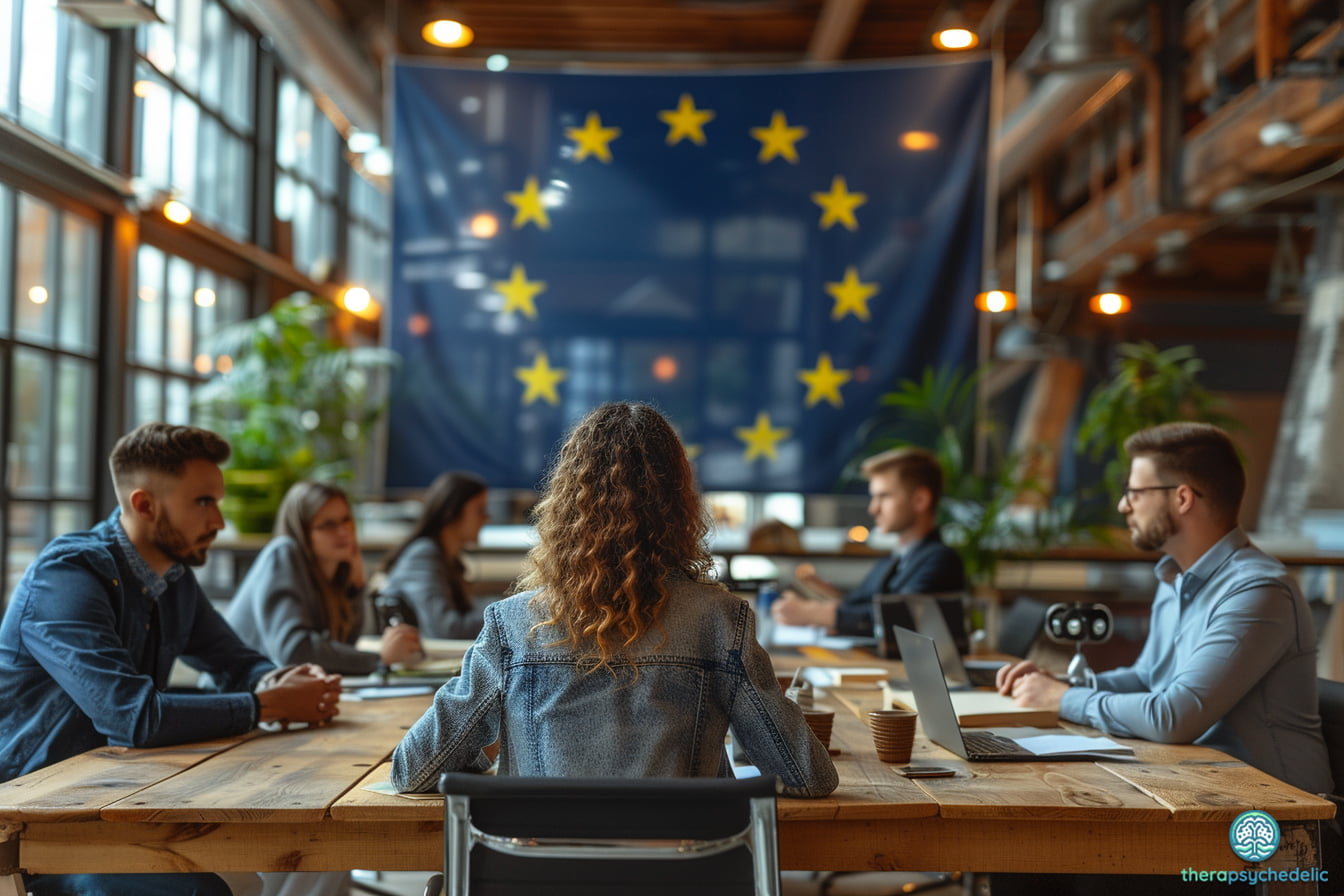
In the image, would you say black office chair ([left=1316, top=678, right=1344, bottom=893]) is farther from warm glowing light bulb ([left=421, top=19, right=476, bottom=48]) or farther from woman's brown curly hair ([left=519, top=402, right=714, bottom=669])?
warm glowing light bulb ([left=421, top=19, right=476, bottom=48])

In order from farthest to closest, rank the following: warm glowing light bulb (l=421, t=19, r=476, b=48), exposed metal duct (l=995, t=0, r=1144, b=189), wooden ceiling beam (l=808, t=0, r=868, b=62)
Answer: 1. wooden ceiling beam (l=808, t=0, r=868, b=62)
2. exposed metal duct (l=995, t=0, r=1144, b=189)
3. warm glowing light bulb (l=421, t=19, r=476, b=48)

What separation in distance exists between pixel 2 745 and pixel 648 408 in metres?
1.30

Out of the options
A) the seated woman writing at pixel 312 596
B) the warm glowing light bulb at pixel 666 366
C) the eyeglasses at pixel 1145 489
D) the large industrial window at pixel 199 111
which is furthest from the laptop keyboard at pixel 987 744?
the large industrial window at pixel 199 111

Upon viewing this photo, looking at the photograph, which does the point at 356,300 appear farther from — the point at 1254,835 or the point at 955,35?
the point at 1254,835

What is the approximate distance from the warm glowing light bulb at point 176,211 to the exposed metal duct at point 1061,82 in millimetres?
3878

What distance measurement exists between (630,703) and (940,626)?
1.47m

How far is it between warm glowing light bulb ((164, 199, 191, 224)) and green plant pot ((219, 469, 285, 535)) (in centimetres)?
118

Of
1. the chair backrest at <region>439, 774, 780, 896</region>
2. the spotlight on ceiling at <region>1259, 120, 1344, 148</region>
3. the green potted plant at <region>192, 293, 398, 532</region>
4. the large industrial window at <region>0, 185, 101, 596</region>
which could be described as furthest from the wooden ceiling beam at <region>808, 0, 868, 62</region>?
the chair backrest at <region>439, 774, 780, 896</region>

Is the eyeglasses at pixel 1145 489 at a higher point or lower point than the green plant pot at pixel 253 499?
higher

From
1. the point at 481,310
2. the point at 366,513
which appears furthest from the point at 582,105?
the point at 366,513

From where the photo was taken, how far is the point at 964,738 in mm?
2076

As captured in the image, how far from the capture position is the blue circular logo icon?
5.49ft

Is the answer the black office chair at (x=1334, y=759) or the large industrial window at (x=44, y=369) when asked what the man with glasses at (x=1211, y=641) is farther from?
the large industrial window at (x=44, y=369)

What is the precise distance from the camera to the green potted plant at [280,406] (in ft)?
18.7
